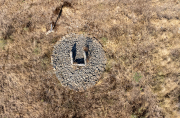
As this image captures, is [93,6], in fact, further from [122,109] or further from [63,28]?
[122,109]

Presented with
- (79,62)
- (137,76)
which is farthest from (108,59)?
(137,76)

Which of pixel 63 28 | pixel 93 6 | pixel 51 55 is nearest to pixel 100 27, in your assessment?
pixel 93 6

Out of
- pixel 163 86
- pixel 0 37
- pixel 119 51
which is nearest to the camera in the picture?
pixel 163 86

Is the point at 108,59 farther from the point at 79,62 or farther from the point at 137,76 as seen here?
the point at 137,76

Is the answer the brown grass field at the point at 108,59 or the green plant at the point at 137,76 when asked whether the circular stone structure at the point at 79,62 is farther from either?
the green plant at the point at 137,76

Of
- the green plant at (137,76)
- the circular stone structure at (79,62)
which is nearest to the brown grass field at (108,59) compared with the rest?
the green plant at (137,76)

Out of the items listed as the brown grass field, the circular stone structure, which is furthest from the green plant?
the circular stone structure
